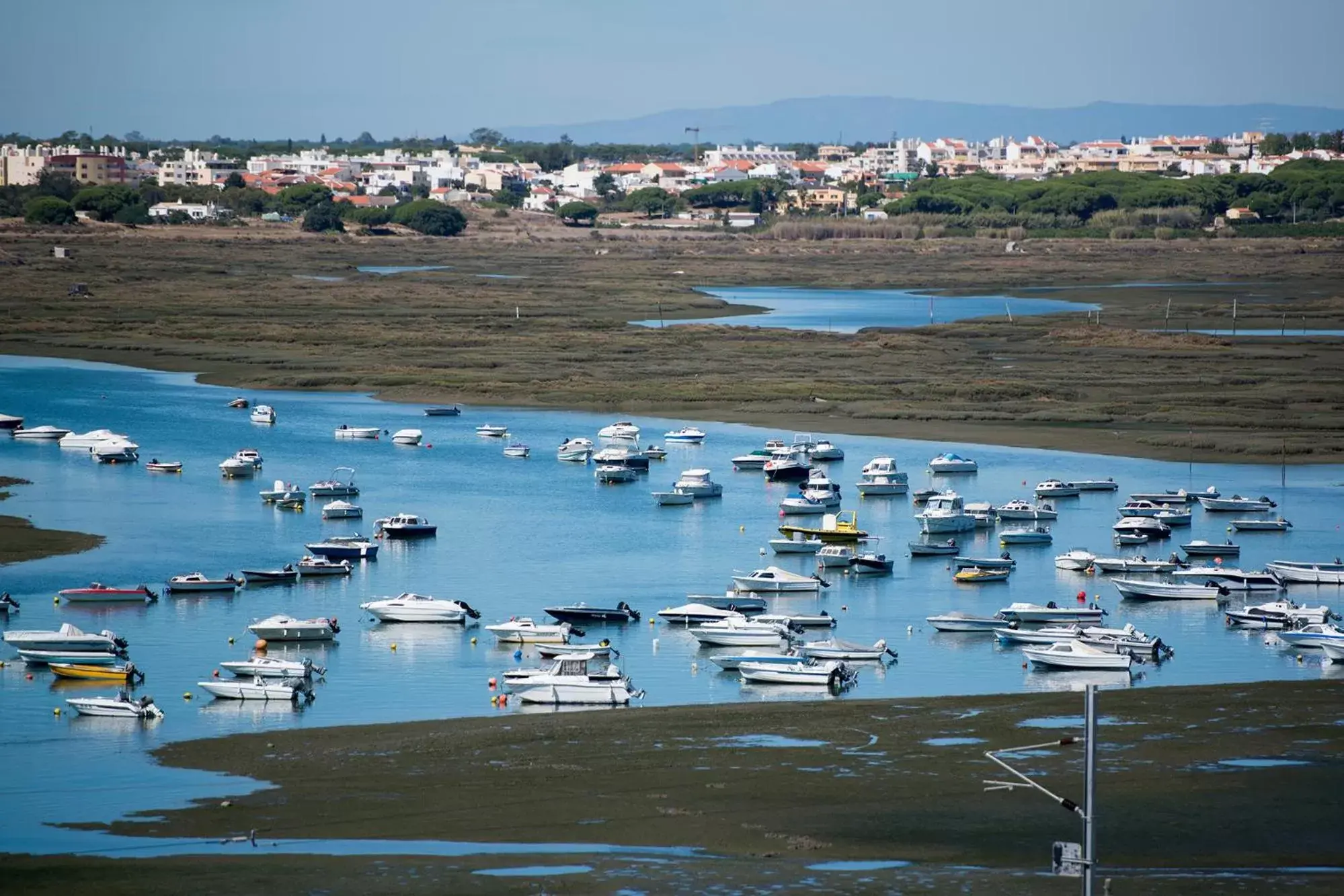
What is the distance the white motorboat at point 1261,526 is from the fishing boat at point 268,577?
86.2 feet

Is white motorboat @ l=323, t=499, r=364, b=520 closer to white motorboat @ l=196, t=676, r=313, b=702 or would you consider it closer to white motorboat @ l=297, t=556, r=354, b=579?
white motorboat @ l=297, t=556, r=354, b=579

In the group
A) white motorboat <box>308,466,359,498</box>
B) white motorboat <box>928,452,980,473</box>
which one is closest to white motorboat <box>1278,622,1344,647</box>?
white motorboat <box>928,452,980,473</box>

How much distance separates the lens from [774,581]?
41750 millimetres

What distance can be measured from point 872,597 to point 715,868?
68.3 ft

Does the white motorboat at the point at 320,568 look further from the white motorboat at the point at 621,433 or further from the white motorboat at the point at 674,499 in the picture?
the white motorboat at the point at 621,433

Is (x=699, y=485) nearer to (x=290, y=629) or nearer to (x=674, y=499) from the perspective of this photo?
(x=674, y=499)

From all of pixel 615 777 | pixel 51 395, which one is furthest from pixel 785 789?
pixel 51 395

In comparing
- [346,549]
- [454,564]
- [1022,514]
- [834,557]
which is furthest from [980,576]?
[346,549]

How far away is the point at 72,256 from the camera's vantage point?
13362cm

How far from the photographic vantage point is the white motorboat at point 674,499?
177 feet

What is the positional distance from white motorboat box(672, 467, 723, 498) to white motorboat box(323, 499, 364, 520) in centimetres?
1007

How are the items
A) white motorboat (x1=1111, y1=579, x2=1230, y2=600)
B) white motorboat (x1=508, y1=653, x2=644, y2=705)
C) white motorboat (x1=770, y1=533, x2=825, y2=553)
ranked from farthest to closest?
white motorboat (x1=770, y1=533, x2=825, y2=553) < white motorboat (x1=1111, y1=579, x2=1230, y2=600) < white motorboat (x1=508, y1=653, x2=644, y2=705)

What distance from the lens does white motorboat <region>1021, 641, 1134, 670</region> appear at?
34844mm

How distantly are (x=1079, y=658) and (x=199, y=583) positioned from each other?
1976cm
